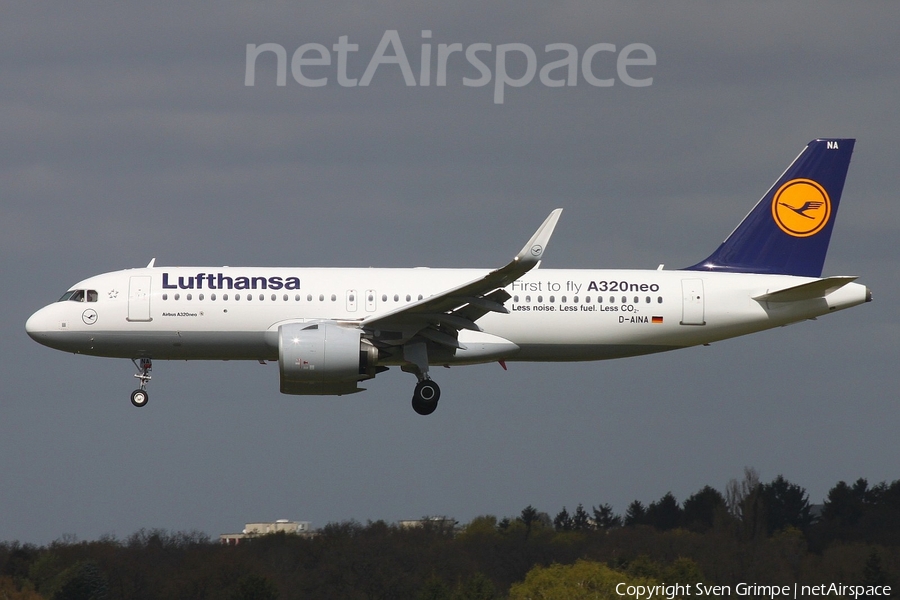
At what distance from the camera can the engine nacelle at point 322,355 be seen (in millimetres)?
35750

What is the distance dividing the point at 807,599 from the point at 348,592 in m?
24.1

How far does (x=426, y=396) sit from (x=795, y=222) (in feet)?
43.0

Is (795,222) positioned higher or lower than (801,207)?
lower

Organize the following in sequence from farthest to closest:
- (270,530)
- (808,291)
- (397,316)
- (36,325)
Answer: (270,530) → (808,291) → (36,325) → (397,316)

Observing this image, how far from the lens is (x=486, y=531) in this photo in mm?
83500

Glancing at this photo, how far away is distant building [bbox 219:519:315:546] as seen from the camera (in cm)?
8406

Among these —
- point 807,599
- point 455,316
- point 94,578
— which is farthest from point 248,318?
point 94,578

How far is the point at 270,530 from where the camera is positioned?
357 ft

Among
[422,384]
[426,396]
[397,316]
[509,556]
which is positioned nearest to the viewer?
[397,316]

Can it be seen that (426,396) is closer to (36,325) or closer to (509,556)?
(36,325)

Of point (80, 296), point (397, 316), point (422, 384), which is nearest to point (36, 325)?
point (80, 296)

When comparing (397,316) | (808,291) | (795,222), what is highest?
(795,222)

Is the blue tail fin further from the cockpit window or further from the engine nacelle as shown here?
the cockpit window

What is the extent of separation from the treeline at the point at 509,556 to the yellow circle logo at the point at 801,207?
2910 centimetres
